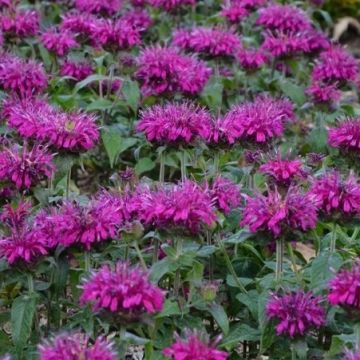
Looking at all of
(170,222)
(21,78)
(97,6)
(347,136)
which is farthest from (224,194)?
(97,6)

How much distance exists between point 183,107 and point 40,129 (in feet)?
1.82

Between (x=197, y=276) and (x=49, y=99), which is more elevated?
(x=197, y=276)

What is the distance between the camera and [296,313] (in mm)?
2926

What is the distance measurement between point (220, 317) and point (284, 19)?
2.78m

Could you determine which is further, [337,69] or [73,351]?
[337,69]

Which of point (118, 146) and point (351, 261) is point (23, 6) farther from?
point (351, 261)

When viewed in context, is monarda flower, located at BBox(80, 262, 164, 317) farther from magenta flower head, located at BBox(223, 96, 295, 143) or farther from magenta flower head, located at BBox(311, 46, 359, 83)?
magenta flower head, located at BBox(311, 46, 359, 83)

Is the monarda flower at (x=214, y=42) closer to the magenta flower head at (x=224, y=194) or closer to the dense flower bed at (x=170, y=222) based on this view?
the dense flower bed at (x=170, y=222)

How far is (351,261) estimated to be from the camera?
316 cm

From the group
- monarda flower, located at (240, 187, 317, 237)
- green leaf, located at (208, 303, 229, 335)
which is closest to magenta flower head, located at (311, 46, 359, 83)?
monarda flower, located at (240, 187, 317, 237)

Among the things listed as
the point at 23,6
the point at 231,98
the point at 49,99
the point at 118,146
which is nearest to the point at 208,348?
the point at 118,146

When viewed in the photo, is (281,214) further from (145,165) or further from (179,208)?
(145,165)

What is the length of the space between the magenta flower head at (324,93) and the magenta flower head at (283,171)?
1.42m

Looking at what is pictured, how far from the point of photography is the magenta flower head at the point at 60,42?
491cm
